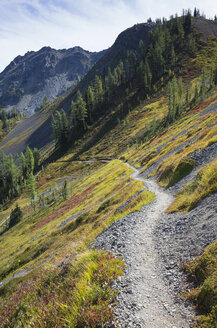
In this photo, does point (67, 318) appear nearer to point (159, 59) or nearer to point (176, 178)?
point (176, 178)

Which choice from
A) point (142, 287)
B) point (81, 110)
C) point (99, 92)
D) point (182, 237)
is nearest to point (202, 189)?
point (182, 237)

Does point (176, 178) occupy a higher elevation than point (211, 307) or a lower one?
lower

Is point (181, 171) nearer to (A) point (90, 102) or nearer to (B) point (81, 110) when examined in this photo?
(B) point (81, 110)

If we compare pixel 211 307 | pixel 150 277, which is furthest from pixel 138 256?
pixel 211 307

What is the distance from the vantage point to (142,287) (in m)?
7.68

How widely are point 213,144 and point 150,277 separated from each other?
20740 millimetres

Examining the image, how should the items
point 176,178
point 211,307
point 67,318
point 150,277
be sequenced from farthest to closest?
point 176,178 → point 150,277 → point 67,318 → point 211,307

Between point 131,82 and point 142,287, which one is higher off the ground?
point 131,82

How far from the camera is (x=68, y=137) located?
14650cm

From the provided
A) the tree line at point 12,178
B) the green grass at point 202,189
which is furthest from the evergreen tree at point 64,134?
the green grass at point 202,189

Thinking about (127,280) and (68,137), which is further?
(68,137)

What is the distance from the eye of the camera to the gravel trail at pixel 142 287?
5988 mm

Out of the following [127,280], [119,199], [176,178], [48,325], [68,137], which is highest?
[68,137]

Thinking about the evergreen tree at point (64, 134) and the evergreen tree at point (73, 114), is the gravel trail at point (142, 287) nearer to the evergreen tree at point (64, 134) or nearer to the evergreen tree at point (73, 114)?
the evergreen tree at point (64, 134)
